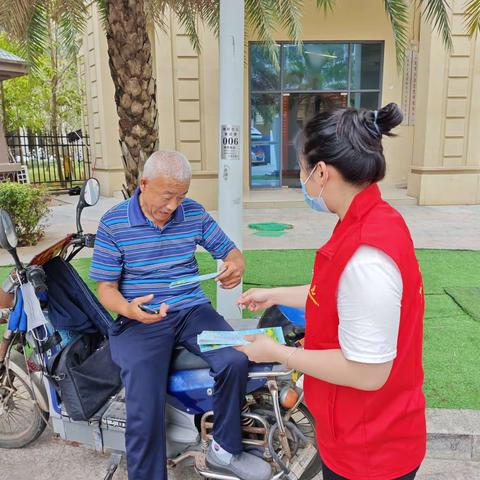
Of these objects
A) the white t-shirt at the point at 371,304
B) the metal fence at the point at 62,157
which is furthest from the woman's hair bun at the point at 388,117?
the metal fence at the point at 62,157

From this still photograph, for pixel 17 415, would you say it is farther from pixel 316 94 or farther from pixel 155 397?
pixel 316 94

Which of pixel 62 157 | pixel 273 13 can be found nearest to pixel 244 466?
pixel 273 13

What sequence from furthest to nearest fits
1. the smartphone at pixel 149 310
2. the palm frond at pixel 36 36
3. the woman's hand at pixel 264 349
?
the palm frond at pixel 36 36 → the smartphone at pixel 149 310 → the woman's hand at pixel 264 349

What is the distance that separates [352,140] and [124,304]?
1.47 metres

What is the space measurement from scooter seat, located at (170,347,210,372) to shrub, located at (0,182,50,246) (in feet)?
18.8

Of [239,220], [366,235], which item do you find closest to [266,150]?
[239,220]

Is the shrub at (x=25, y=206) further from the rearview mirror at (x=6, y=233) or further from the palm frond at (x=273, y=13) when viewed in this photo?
the rearview mirror at (x=6, y=233)

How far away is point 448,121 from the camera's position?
1086 cm

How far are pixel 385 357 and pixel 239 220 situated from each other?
2.82 metres

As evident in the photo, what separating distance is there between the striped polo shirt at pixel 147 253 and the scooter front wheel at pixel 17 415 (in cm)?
96

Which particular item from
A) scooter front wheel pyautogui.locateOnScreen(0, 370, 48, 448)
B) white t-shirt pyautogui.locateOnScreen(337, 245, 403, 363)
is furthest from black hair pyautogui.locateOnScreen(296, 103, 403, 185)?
scooter front wheel pyautogui.locateOnScreen(0, 370, 48, 448)

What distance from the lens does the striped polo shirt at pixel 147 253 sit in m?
2.47

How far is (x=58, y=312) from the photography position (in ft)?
8.63

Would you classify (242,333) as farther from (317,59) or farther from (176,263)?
(317,59)
